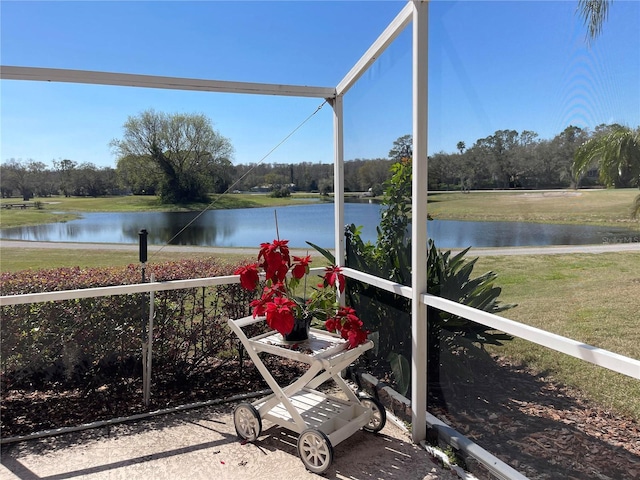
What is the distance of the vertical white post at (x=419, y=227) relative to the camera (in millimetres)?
2271

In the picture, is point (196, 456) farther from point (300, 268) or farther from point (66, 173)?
point (66, 173)

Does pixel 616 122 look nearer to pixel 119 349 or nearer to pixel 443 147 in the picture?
pixel 443 147

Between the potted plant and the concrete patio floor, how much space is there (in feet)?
2.09

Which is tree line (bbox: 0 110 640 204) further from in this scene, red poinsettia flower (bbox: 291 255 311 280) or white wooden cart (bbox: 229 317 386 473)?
white wooden cart (bbox: 229 317 386 473)

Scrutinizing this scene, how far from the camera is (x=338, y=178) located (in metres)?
3.42

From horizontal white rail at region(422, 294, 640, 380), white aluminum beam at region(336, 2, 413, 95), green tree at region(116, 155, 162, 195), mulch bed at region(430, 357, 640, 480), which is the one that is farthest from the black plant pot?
white aluminum beam at region(336, 2, 413, 95)

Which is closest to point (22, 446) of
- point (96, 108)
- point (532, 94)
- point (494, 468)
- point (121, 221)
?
point (121, 221)

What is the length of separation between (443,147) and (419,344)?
1.06 m

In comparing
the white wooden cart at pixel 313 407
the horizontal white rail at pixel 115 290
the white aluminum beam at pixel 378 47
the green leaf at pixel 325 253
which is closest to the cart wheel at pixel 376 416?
the white wooden cart at pixel 313 407

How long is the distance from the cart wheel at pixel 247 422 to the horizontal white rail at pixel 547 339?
1207 mm

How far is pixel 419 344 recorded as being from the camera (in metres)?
2.43

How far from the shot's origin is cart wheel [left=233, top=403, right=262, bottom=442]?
2.58m

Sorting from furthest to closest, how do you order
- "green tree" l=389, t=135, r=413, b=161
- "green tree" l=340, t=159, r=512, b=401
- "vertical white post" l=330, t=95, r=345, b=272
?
"vertical white post" l=330, t=95, r=345, b=272, "green tree" l=389, t=135, r=413, b=161, "green tree" l=340, t=159, r=512, b=401

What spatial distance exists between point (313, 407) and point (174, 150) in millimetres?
2047
